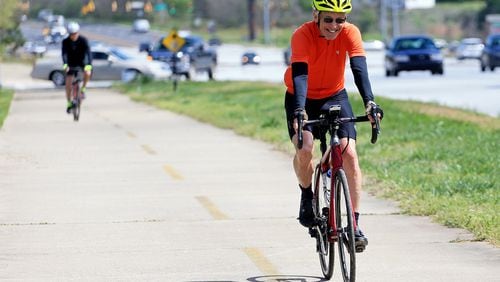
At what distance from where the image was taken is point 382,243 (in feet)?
34.4

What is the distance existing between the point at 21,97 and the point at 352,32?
3445cm

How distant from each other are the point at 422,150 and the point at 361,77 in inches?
362

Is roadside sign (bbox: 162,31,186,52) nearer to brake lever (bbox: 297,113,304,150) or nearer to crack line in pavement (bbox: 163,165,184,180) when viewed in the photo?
crack line in pavement (bbox: 163,165,184,180)

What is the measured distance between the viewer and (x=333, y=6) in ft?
28.0

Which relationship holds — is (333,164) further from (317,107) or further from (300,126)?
(317,107)

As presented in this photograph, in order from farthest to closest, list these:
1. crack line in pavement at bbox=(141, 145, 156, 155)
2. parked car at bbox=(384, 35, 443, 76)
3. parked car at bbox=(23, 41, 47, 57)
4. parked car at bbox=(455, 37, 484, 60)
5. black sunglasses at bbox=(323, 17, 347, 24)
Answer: parked car at bbox=(23, 41, 47, 57), parked car at bbox=(455, 37, 484, 60), parked car at bbox=(384, 35, 443, 76), crack line in pavement at bbox=(141, 145, 156, 155), black sunglasses at bbox=(323, 17, 347, 24)

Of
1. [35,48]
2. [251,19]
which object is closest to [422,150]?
[35,48]

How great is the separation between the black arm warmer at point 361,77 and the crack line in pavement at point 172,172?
723cm

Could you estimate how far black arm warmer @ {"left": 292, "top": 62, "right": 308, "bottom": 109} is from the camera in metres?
8.34

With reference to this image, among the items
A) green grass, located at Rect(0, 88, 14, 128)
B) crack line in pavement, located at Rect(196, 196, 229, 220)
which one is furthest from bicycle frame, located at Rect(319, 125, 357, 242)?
green grass, located at Rect(0, 88, 14, 128)

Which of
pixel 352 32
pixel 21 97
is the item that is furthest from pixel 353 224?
pixel 21 97

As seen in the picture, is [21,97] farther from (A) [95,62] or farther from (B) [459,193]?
(B) [459,193]

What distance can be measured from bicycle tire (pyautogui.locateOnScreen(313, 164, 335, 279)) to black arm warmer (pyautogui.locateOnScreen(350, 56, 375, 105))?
1.92ft

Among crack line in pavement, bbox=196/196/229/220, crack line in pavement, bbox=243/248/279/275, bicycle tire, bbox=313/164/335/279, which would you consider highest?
bicycle tire, bbox=313/164/335/279
